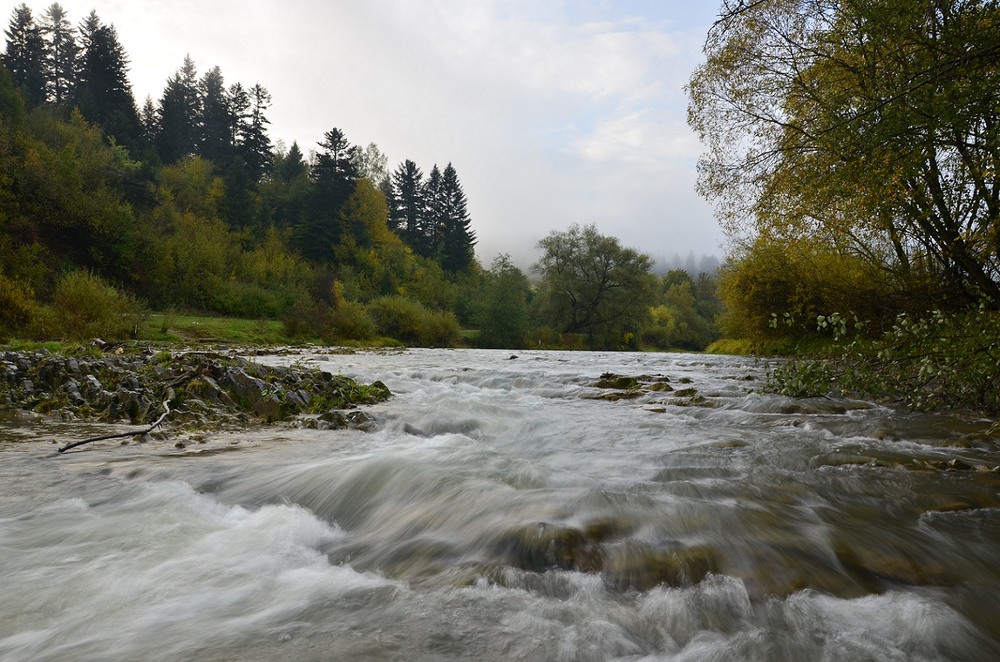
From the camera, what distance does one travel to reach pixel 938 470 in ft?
16.6

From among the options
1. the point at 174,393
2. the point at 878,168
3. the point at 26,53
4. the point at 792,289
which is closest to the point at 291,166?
the point at 26,53

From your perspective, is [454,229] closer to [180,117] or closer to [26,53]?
[180,117]

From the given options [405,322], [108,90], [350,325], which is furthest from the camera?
[108,90]

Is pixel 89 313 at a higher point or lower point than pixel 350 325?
higher

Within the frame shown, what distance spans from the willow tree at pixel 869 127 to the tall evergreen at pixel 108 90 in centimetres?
6788

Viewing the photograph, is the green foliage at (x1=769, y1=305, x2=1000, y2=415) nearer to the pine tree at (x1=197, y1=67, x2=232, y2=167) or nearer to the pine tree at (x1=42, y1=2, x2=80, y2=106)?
the pine tree at (x1=197, y1=67, x2=232, y2=167)

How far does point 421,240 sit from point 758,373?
69.0 meters

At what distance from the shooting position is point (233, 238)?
2089 inches

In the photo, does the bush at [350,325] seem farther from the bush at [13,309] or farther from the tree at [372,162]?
the tree at [372,162]

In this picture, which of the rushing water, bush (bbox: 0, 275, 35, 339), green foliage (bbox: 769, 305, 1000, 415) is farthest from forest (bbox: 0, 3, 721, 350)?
green foliage (bbox: 769, 305, 1000, 415)

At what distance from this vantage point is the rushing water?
95.1 inches

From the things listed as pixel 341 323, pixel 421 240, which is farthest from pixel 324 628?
pixel 421 240

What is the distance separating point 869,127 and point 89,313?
21607mm

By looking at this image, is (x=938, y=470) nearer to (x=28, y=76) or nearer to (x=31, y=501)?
(x=31, y=501)
